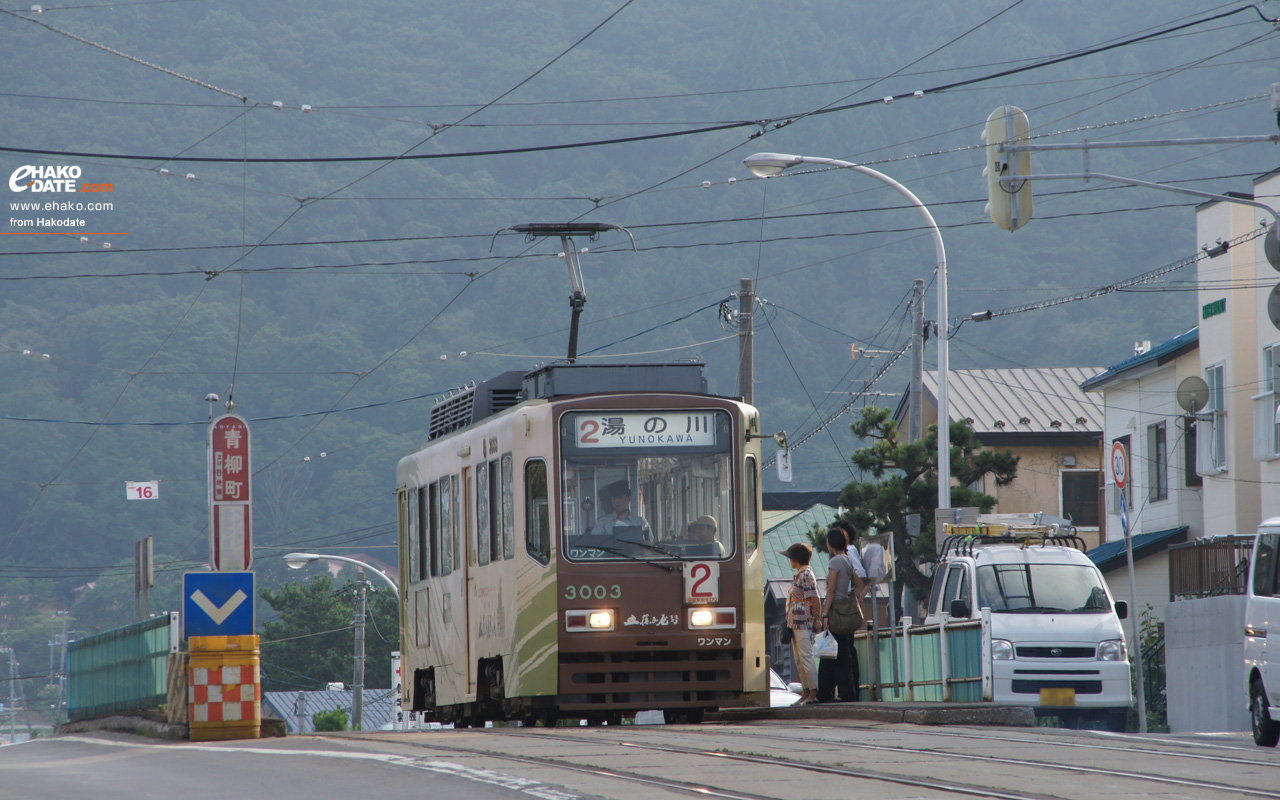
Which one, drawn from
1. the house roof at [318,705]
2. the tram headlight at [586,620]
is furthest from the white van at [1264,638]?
the house roof at [318,705]

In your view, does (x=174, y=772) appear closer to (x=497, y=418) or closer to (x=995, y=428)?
(x=497, y=418)

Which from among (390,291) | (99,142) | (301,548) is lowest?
(301,548)

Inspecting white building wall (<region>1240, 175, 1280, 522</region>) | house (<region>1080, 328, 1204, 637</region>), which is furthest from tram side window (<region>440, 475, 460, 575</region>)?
house (<region>1080, 328, 1204, 637</region>)

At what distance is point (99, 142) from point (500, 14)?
34.1 metres

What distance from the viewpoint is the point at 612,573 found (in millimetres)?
15320

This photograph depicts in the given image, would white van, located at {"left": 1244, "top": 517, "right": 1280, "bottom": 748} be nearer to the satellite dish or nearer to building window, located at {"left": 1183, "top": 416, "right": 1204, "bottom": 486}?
the satellite dish

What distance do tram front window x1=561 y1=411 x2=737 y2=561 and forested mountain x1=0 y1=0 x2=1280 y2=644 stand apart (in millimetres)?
63683

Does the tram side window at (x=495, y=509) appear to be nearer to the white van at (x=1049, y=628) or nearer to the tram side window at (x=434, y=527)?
the tram side window at (x=434, y=527)

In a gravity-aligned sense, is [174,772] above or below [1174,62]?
below

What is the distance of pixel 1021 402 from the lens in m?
46.7

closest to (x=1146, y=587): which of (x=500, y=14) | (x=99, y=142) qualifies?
(x=99, y=142)

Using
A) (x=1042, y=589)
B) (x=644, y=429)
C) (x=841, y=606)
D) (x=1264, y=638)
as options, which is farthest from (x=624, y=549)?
(x=1042, y=589)

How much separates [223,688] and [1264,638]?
881 centimetres

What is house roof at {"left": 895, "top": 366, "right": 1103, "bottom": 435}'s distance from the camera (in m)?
45.0
